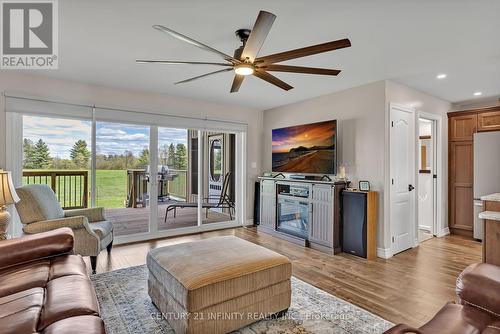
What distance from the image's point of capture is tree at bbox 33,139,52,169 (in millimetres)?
3656

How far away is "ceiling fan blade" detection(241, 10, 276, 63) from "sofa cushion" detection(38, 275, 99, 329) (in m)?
1.84

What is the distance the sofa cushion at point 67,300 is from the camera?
4.04ft

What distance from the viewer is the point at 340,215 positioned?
3814 mm

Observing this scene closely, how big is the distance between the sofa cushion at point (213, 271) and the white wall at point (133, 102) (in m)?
2.77

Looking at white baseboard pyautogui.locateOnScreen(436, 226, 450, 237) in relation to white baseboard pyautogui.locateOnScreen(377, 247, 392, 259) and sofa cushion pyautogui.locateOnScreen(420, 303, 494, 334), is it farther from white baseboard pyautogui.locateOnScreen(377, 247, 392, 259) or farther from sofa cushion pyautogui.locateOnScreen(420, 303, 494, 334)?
sofa cushion pyautogui.locateOnScreen(420, 303, 494, 334)

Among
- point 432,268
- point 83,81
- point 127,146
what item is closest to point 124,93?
point 83,81

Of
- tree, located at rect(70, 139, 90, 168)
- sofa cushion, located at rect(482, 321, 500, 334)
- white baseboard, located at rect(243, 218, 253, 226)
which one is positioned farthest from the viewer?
white baseboard, located at rect(243, 218, 253, 226)

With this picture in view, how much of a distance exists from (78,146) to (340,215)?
Answer: 13.2 ft

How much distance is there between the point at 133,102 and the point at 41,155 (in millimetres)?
1475

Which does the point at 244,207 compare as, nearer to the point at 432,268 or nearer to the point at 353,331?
the point at 432,268

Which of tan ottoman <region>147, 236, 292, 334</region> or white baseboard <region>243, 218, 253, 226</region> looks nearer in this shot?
tan ottoman <region>147, 236, 292, 334</region>

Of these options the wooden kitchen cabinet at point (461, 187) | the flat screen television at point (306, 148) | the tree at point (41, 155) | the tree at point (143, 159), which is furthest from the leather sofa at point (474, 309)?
the tree at point (41, 155)

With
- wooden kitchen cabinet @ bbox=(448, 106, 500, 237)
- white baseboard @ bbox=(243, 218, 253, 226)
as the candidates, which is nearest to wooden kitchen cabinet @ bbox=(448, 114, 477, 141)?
wooden kitchen cabinet @ bbox=(448, 106, 500, 237)

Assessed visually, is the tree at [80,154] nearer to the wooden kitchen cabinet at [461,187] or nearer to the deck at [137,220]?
the deck at [137,220]
